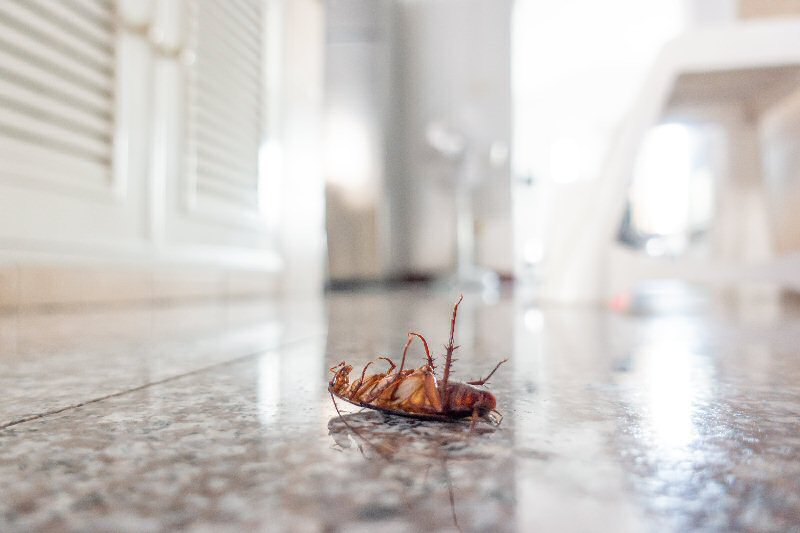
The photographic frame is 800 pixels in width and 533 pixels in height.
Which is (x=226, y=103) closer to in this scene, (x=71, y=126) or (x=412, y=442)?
(x=71, y=126)

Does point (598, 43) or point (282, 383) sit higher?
point (598, 43)

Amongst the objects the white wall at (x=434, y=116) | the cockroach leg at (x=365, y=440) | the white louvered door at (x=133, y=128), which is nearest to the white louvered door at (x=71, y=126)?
the white louvered door at (x=133, y=128)

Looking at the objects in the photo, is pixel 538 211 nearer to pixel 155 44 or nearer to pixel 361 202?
pixel 361 202

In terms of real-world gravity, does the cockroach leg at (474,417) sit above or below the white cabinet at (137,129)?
below

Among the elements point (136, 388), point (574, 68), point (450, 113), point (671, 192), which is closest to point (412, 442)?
point (136, 388)

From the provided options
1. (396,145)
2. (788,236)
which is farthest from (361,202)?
(788,236)

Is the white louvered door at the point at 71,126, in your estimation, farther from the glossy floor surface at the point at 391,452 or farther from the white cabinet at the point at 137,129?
the glossy floor surface at the point at 391,452
